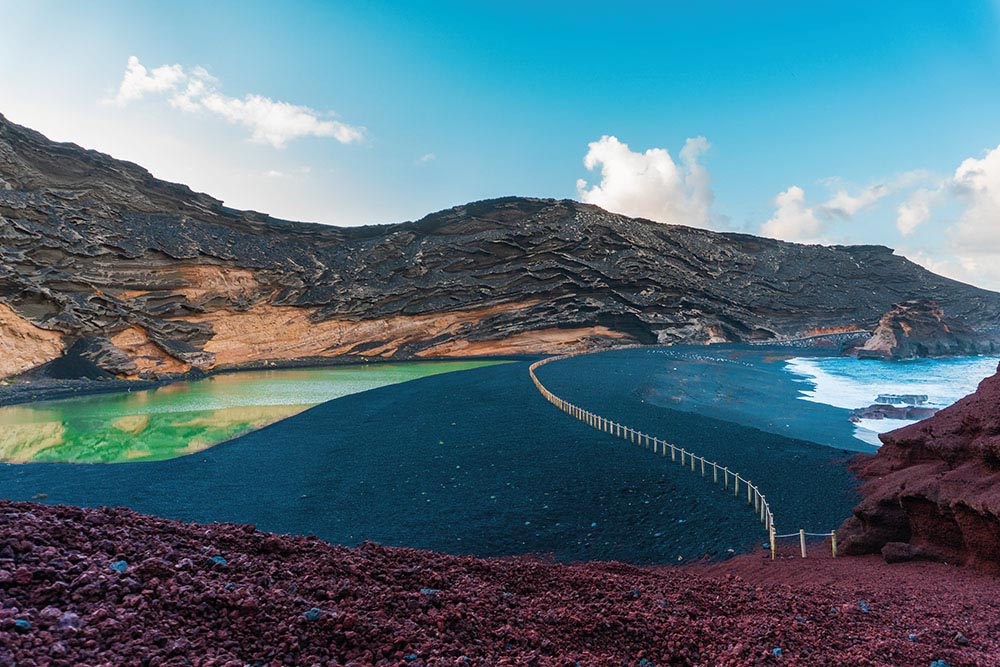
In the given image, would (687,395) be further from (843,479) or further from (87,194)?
(87,194)

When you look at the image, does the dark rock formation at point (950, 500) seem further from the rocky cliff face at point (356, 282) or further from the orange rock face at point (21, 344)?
the orange rock face at point (21, 344)

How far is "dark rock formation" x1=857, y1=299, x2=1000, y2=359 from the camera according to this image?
5712cm

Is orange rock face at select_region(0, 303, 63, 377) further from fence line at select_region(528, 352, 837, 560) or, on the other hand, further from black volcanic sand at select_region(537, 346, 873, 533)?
fence line at select_region(528, 352, 837, 560)

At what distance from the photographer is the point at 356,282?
57656 mm

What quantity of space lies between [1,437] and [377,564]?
85.9 feet

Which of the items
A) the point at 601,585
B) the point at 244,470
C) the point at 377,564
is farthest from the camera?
the point at 244,470

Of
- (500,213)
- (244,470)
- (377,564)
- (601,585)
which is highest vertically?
(500,213)

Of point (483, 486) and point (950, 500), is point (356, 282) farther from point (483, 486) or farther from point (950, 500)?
point (950, 500)

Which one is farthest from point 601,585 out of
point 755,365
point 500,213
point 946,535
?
point 500,213

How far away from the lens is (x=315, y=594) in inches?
182

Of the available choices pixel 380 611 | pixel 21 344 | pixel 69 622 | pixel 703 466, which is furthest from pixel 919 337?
pixel 21 344

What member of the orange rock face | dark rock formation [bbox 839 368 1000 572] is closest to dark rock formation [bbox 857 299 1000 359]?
dark rock formation [bbox 839 368 1000 572]

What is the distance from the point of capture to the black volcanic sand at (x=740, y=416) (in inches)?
544

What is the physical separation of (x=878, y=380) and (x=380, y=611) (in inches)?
1885
